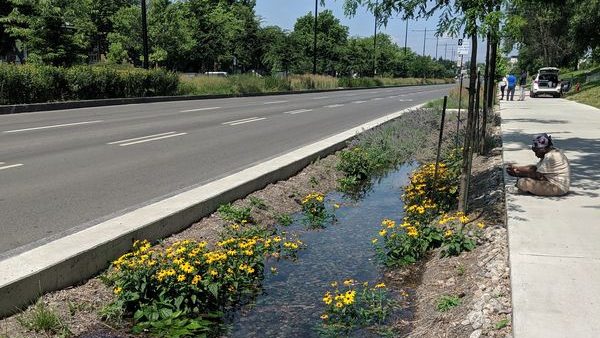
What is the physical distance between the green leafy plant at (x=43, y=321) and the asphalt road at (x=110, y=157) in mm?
1157

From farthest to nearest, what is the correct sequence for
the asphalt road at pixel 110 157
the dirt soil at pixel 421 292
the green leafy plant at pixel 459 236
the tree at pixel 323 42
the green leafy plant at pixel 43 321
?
the tree at pixel 323 42 → the asphalt road at pixel 110 157 → the green leafy plant at pixel 459 236 → the dirt soil at pixel 421 292 → the green leafy plant at pixel 43 321

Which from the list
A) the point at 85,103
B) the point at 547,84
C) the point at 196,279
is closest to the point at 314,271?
the point at 196,279

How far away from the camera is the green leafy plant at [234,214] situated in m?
6.10

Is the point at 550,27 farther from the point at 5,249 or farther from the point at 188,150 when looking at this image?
the point at 5,249

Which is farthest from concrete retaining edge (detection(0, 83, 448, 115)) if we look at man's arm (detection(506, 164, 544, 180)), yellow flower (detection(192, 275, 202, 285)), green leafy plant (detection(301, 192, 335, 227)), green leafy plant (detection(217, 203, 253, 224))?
man's arm (detection(506, 164, 544, 180))

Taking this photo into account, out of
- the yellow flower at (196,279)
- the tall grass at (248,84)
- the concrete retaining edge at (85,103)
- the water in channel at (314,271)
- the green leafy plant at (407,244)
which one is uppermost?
the tall grass at (248,84)

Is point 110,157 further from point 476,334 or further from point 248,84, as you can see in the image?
point 248,84

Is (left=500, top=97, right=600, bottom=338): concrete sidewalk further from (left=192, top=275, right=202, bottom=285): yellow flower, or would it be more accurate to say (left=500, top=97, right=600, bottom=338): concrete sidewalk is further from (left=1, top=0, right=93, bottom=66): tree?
(left=1, top=0, right=93, bottom=66): tree

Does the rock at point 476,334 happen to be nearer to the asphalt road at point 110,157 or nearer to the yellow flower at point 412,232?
the yellow flower at point 412,232

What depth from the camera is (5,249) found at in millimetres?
4699

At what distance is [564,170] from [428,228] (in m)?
2.05

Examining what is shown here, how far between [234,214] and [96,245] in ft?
6.68

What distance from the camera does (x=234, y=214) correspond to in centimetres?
615

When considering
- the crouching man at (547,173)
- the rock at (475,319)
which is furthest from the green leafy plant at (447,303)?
the crouching man at (547,173)
